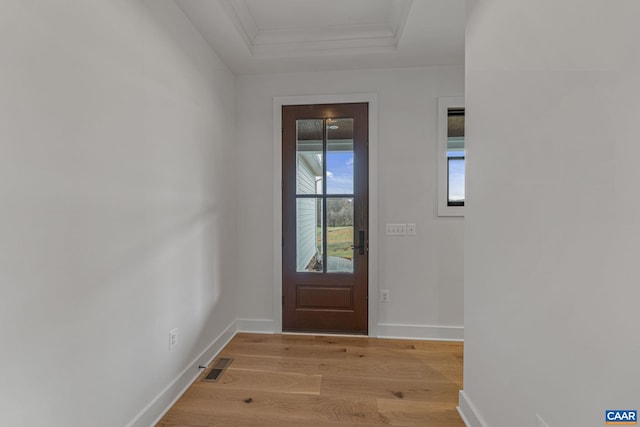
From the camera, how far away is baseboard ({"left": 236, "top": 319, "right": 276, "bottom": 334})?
2895mm

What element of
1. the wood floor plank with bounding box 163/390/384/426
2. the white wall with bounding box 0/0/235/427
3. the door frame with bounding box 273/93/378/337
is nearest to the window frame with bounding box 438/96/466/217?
the door frame with bounding box 273/93/378/337

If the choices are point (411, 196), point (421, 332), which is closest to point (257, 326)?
point (421, 332)

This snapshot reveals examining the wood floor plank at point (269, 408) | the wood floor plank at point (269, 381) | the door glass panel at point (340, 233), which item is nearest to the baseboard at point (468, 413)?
the wood floor plank at point (269, 408)

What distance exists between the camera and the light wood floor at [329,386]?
66.6 inches

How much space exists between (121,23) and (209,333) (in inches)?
86.0

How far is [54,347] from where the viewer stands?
3.53 ft

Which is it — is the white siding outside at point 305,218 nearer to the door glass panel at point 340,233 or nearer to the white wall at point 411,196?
the door glass panel at point 340,233

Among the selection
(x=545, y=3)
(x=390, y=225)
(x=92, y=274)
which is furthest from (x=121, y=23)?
(x=390, y=225)

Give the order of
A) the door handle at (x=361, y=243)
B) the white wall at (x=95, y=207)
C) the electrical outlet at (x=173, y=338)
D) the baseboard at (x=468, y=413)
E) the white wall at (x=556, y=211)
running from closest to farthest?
1. the white wall at (x=556, y=211)
2. the white wall at (x=95, y=207)
3. the baseboard at (x=468, y=413)
4. the electrical outlet at (x=173, y=338)
5. the door handle at (x=361, y=243)

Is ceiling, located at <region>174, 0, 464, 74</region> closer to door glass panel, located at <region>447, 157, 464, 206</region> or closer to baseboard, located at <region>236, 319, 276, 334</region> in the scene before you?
door glass panel, located at <region>447, 157, 464, 206</region>

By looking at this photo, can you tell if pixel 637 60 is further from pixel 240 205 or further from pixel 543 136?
pixel 240 205

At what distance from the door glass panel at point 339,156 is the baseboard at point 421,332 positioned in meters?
1.40

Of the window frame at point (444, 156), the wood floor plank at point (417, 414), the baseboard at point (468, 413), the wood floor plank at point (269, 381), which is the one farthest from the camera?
the window frame at point (444, 156)

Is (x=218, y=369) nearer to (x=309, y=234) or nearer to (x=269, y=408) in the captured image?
(x=269, y=408)
